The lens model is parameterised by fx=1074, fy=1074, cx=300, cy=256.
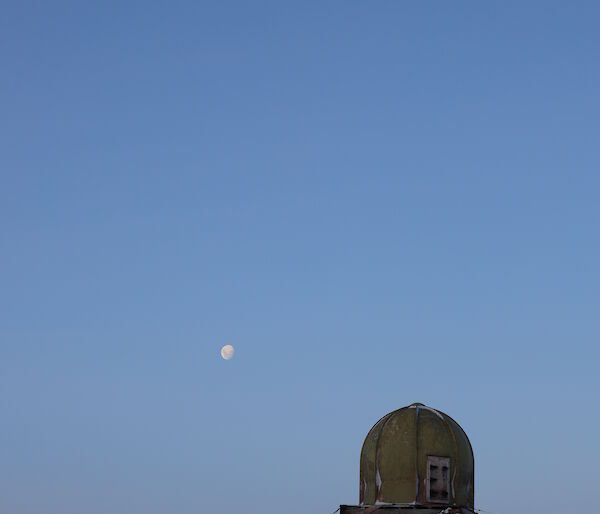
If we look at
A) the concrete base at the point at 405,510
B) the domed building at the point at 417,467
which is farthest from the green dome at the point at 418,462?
the concrete base at the point at 405,510

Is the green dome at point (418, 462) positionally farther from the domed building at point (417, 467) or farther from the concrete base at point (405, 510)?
the concrete base at point (405, 510)

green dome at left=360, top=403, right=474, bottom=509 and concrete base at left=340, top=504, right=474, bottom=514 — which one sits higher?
green dome at left=360, top=403, right=474, bottom=509

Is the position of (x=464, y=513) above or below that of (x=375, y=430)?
below

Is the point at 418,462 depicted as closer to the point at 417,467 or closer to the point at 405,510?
the point at 417,467

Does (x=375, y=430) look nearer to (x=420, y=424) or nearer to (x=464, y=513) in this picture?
(x=420, y=424)

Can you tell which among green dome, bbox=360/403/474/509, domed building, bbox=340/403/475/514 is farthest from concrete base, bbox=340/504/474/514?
green dome, bbox=360/403/474/509

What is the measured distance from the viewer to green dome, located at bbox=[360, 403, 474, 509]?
49312mm

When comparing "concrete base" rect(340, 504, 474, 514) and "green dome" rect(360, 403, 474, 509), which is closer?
"concrete base" rect(340, 504, 474, 514)

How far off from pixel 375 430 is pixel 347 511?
4.03 meters

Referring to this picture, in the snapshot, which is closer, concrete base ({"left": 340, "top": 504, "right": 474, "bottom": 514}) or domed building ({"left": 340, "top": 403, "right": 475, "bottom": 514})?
concrete base ({"left": 340, "top": 504, "right": 474, "bottom": 514})

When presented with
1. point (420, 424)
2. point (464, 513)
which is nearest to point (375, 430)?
point (420, 424)

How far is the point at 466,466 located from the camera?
50.7m

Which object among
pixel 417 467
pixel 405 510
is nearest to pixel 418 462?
pixel 417 467

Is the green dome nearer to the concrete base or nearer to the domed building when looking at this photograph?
the domed building
